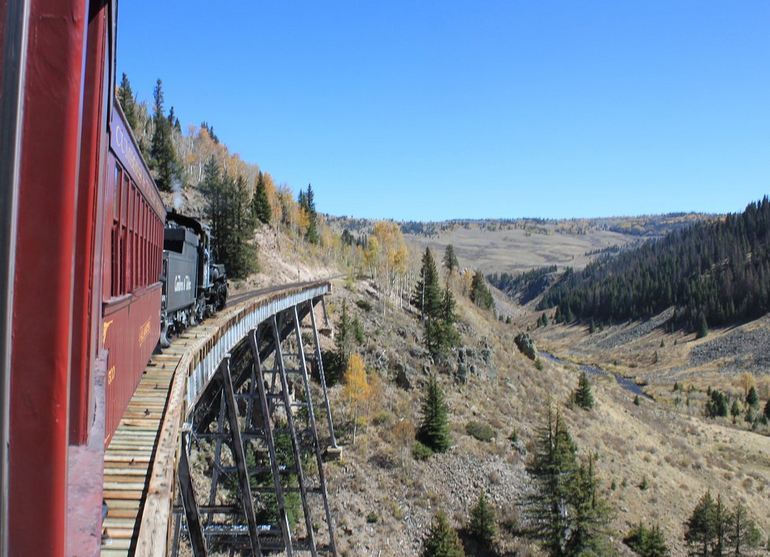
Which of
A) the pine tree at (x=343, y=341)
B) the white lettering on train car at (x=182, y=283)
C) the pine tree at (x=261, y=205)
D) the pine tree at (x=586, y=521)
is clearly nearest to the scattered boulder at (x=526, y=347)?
the pine tree at (x=343, y=341)

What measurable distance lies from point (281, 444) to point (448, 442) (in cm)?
1151

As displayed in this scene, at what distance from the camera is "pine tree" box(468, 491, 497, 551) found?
26.1 meters

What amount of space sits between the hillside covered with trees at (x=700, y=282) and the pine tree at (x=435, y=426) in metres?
92.1

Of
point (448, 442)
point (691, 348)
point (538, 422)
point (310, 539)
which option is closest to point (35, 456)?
point (310, 539)

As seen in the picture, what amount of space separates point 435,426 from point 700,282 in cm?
11537

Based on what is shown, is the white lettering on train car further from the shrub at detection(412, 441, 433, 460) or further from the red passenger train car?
the shrub at detection(412, 441, 433, 460)

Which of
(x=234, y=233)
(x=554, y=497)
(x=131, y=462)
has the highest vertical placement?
(x=234, y=233)

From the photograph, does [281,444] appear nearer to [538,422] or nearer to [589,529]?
→ [589,529]

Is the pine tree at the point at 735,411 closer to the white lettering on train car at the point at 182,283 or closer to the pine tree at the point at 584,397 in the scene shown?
the pine tree at the point at 584,397

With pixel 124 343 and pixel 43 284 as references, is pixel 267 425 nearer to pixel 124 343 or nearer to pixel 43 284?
pixel 124 343

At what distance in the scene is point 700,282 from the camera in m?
127

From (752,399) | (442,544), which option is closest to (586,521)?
(442,544)

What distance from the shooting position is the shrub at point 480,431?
118 feet

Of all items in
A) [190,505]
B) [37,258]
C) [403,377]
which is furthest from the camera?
[403,377]
